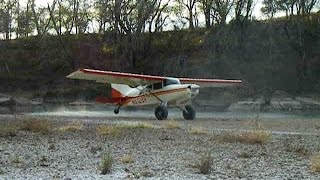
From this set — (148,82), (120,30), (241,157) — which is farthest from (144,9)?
(241,157)

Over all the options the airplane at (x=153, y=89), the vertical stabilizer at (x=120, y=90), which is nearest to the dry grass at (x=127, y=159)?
the airplane at (x=153, y=89)

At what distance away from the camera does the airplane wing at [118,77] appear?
27150 millimetres

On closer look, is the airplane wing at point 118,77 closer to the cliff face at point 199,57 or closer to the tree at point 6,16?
the cliff face at point 199,57

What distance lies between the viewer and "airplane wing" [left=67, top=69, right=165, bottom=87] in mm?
27150

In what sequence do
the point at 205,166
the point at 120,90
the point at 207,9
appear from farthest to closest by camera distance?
the point at 207,9 → the point at 120,90 → the point at 205,166

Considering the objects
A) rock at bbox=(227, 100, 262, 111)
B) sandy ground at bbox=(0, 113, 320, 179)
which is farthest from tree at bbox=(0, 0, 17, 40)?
sandy ground at bbox=(0, 113, 320, 179)

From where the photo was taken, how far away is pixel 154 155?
12375 mm

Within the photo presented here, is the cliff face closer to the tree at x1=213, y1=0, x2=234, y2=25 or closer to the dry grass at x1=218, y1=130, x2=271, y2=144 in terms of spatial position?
the tree at x1=213, y1=0, x2=234, y2=25

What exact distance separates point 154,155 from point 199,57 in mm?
38668

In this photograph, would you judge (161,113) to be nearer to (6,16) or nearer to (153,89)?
(153,89)

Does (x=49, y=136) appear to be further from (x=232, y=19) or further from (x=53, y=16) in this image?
(x=53, y=16)

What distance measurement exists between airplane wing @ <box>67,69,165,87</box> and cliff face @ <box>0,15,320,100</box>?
15.9 m

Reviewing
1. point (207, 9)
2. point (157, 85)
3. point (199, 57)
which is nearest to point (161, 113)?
point (157, 85)

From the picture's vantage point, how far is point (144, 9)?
49.2 metres
